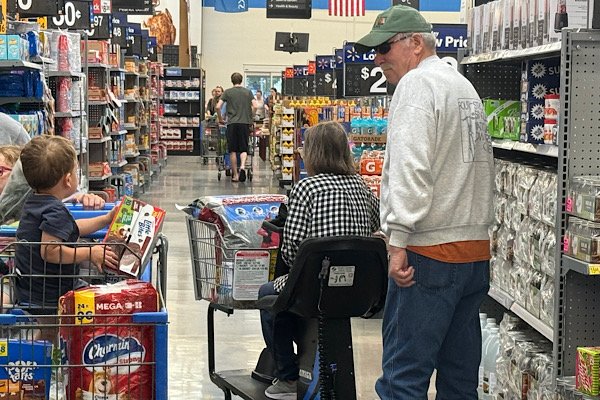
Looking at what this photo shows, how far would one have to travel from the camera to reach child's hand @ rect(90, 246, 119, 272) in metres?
3.38

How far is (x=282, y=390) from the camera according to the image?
486 centimetres

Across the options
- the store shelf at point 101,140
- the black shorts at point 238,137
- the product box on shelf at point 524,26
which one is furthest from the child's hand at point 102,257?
the black shorts at point 238,137

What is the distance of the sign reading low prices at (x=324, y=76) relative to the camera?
1683cm

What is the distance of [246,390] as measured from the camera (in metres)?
5.13

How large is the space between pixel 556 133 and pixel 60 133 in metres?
7.78

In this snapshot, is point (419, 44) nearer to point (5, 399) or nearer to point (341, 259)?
point (341, 259)

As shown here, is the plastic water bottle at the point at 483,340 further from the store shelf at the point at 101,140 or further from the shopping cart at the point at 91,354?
the store shelf at the point at 101,140

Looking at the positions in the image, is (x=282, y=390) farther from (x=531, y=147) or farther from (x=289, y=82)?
(x=289, y=82)

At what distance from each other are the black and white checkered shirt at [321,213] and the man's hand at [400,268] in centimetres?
69

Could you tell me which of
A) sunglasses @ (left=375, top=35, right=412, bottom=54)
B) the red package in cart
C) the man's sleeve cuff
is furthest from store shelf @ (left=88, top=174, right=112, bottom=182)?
the red package in cart

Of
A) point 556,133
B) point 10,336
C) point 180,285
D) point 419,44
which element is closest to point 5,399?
point 10,336

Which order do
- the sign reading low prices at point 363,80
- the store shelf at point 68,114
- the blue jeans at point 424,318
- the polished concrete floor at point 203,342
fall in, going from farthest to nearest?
the store shelf at point 68,114 → the sign reading low prices at point 363,80 → the polished concrete floor at point 203,342 → the blue jeans at point 424,318

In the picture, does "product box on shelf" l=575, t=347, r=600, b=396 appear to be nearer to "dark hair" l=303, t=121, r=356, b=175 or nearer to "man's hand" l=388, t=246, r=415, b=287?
"man's hand" l=388, t=246, r=415, b=287

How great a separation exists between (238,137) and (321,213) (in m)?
15.3
